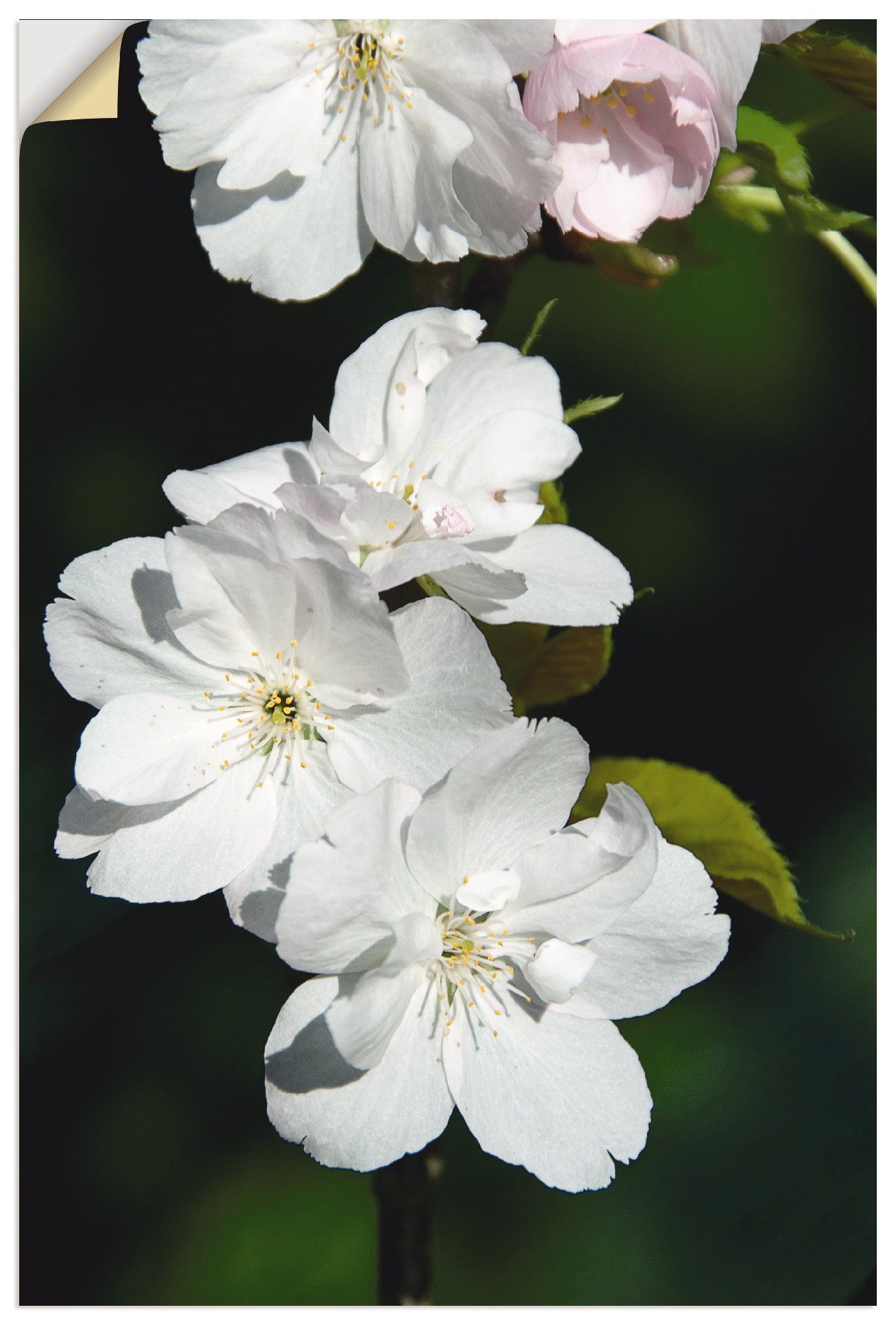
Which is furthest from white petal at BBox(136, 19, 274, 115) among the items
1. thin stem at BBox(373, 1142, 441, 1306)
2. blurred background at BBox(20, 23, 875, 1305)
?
thin stem at BBox(373, 1142, 441, 1306)

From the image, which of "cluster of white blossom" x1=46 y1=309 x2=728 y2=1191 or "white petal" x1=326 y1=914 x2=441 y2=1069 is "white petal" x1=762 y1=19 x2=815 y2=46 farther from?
"white petal" x1=326 y1=914 x2=441 y2=1069

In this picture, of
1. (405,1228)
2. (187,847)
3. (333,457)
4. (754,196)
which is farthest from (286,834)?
(754,196)

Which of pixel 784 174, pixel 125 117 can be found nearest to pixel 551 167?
pixel 784 174

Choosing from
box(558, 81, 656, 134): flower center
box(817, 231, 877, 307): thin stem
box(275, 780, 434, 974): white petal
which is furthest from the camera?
box(817, 231, 877, 307): thin stem

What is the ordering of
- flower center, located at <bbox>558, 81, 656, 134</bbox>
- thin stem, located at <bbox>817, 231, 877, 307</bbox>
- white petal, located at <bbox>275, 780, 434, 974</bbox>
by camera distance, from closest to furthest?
white petal, located at <bbox>275, 780, 434, 974</bbox> < flower center, located at <bbox>558, 81, 656, 134</bbox> < thin stem, located at <bbox>817, 231, 877, 307</bbox>

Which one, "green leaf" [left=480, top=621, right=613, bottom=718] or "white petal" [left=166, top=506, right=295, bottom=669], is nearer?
"white petal" [left=166, top=506, right=295, bottom=669]

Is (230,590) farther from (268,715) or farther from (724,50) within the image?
(724,50)
